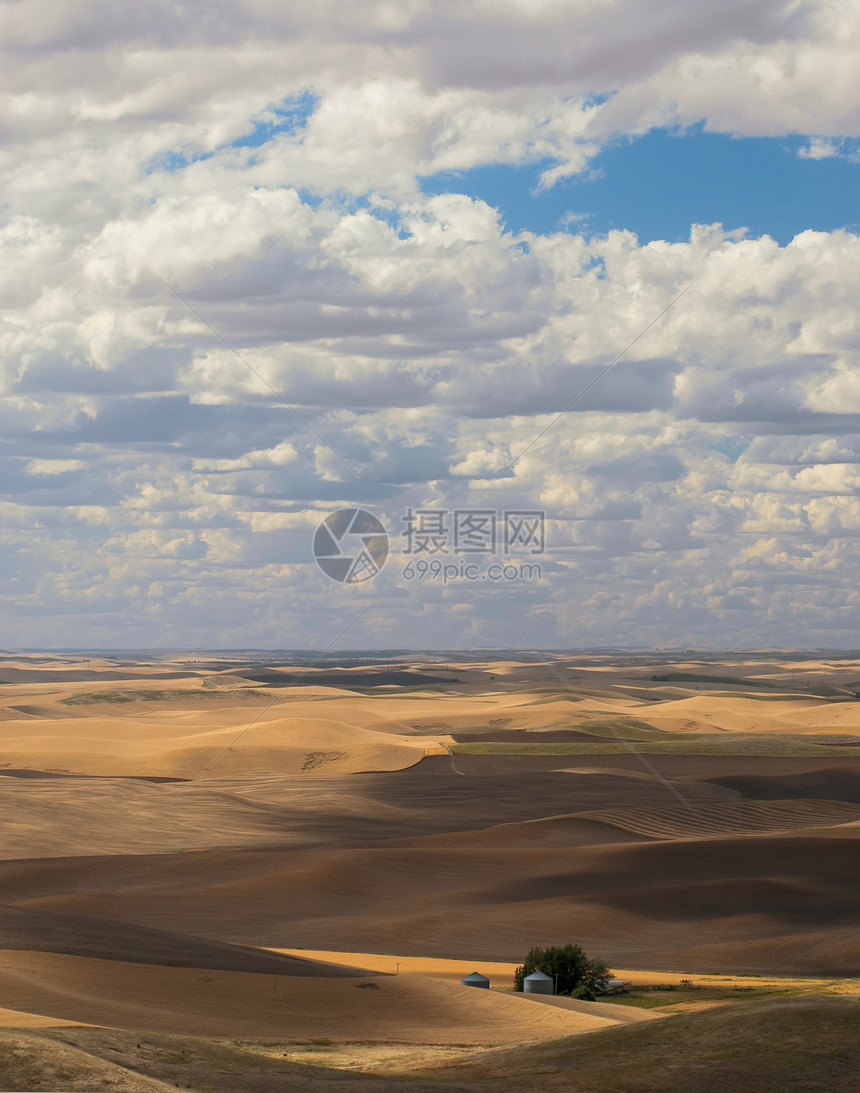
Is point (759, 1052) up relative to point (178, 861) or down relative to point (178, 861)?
up

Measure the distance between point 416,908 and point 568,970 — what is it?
1164 cm

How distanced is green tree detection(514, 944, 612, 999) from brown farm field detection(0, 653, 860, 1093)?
2.82 ft

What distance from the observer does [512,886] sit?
47.6m

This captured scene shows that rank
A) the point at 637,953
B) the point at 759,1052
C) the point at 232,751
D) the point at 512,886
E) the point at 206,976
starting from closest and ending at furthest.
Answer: the point at 759,1052 → the point at 206,976 → the point at 637,953 → the point at 512,886 → the point at 232,751

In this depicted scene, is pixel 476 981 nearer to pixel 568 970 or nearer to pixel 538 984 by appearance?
pixel 538 984

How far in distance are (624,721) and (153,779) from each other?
56322mm

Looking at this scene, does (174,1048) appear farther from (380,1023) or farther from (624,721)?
(624,721)

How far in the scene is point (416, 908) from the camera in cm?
4412

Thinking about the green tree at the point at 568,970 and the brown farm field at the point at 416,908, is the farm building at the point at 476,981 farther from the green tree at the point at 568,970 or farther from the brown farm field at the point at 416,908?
the green tree at the point at 568,970

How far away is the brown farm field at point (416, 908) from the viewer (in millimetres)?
19344

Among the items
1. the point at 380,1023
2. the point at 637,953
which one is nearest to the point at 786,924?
the point at 637,953

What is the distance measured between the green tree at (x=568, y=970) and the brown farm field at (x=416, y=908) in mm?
860

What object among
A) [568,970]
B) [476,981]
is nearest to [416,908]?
[568,970]

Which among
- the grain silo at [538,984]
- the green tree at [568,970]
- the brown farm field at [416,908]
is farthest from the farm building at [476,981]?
the green tree at [568,970]
